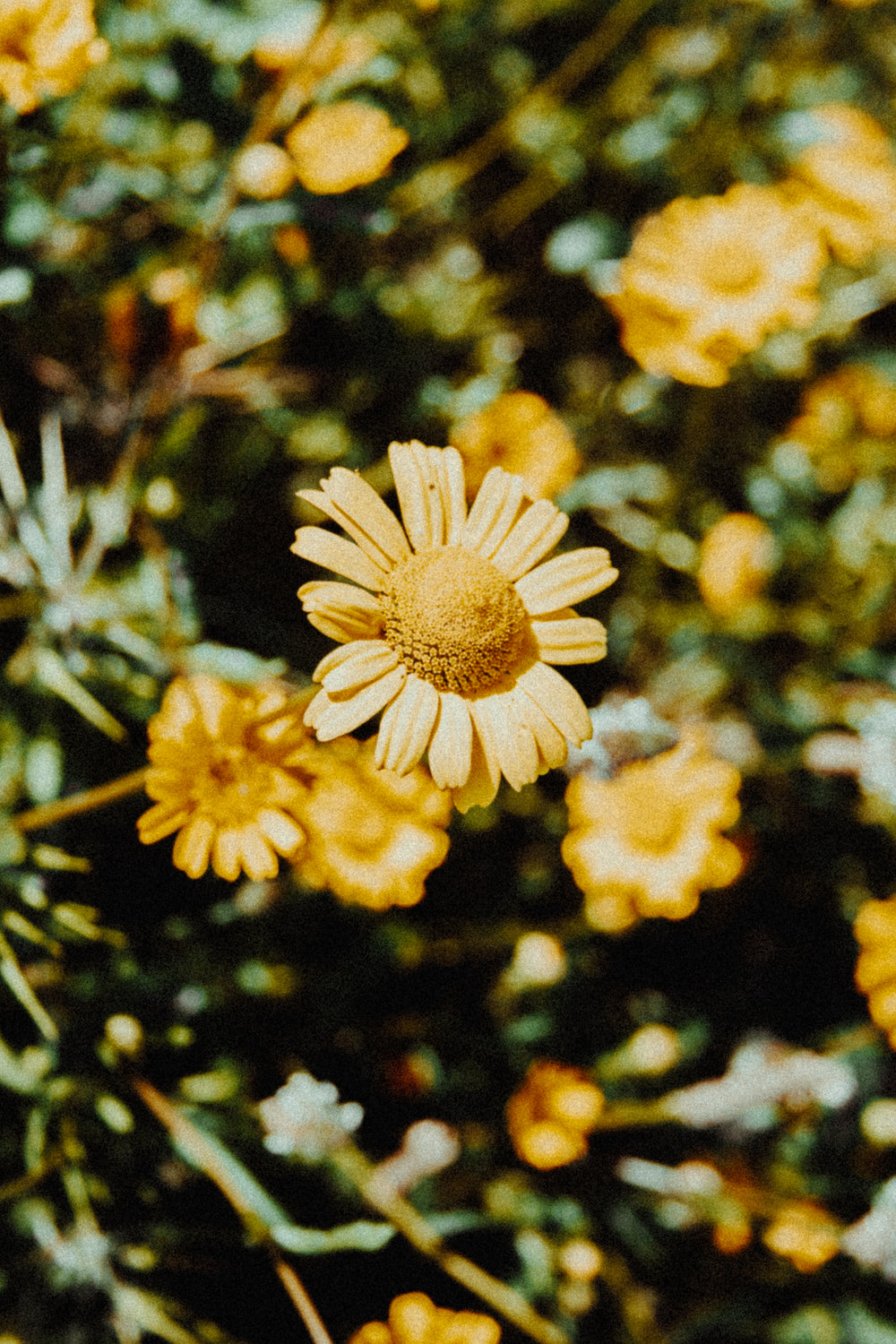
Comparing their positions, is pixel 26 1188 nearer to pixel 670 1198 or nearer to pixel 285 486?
pixel 670 1198

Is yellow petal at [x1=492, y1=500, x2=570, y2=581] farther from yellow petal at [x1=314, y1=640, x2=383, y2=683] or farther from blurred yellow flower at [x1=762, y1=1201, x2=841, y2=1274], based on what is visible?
blurred yellow flower at [x1=762, y1=1201, x2=841, y2=1274]

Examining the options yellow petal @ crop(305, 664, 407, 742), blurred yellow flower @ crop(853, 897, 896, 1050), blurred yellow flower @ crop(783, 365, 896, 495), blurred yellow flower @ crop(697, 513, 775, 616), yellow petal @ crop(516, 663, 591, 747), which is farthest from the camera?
blurred yellow flower @ crop(783, 365, 896, 495)

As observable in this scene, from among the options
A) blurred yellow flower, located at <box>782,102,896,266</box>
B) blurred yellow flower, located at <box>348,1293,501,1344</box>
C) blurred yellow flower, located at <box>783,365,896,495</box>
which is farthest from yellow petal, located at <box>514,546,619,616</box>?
blurred yellow flower, located at <box>783,365,896,495</box>

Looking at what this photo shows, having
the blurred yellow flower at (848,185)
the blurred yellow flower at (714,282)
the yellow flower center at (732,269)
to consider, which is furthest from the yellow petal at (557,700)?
the blurred yellow flower at (848,185)

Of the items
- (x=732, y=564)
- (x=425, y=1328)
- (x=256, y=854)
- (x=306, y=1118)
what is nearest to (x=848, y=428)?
(x=732, y=564)

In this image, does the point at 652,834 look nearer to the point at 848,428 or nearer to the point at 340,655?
the point at 340,655

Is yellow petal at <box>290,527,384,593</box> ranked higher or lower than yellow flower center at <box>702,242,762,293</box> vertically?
lower

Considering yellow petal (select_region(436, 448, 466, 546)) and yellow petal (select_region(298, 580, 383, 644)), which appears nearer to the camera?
yellow petal (select_region(298, 580, 383, 644))

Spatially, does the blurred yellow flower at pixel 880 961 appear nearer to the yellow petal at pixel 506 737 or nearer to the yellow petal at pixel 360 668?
the yellow petal at pixel 506 737
